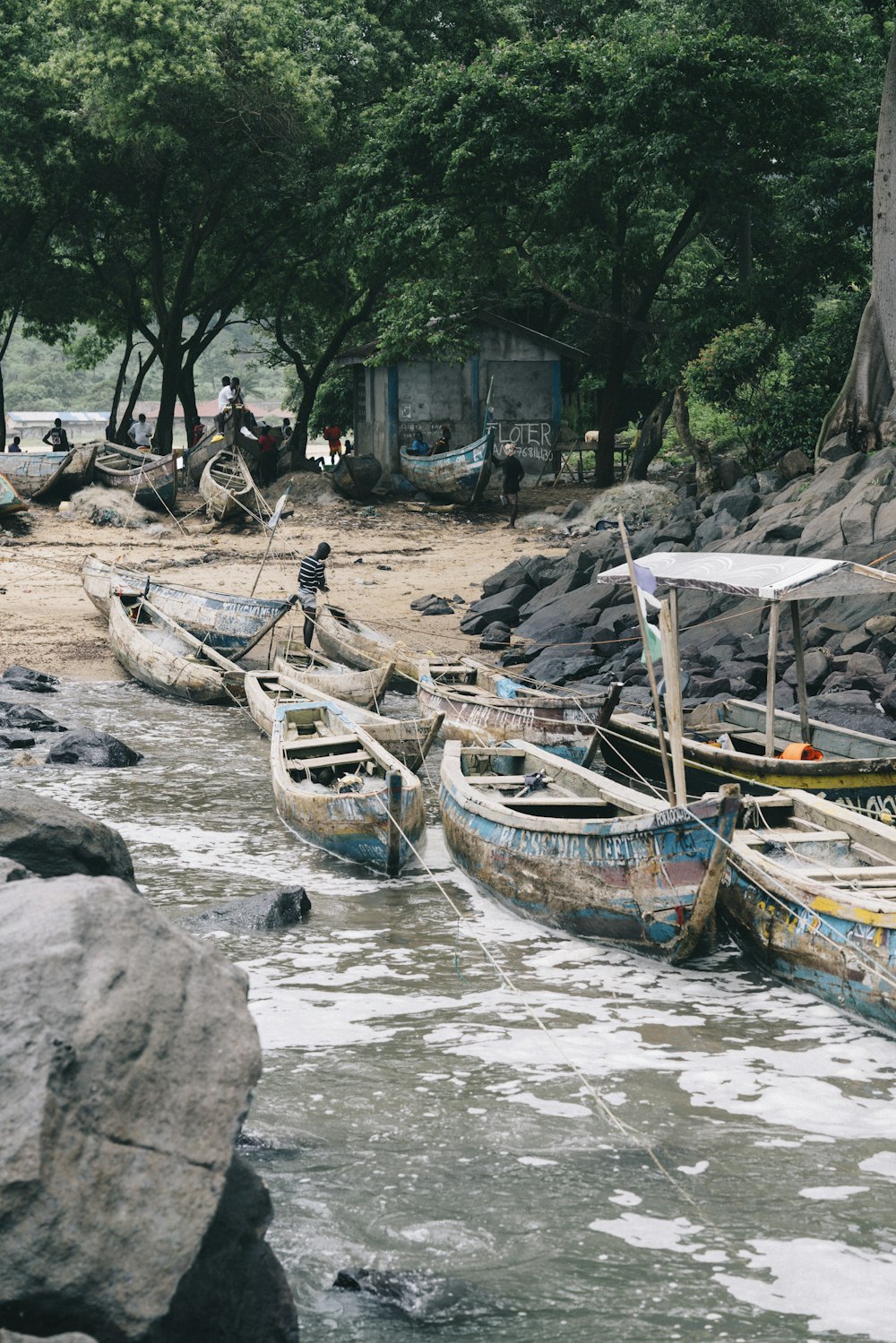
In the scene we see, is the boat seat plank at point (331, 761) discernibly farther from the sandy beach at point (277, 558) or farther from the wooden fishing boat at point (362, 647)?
the sandy beach at point (277, 558)

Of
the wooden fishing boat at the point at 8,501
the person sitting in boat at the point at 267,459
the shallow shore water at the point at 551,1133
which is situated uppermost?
the person sitting in boat at the point at 267,459

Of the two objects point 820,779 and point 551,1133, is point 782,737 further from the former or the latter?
point 551,1133

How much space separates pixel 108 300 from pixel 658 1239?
3522cm

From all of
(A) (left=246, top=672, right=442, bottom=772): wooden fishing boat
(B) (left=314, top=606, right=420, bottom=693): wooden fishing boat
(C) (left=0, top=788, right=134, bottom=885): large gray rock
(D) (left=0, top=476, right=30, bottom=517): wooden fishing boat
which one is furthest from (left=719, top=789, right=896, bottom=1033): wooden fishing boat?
(D) (left=0, top=476, right=30, bottom=517): wooden fishing boat

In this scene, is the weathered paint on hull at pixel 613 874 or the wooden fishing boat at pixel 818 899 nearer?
the wooden fishing boat at pixel 818 899

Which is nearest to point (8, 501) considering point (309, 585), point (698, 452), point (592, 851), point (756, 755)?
point (309, 585)

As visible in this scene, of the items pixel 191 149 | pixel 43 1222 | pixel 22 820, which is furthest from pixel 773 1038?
pixel 191 149

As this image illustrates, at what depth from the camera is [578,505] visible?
28422 mm

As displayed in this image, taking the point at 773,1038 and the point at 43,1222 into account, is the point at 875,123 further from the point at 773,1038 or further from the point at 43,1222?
the point at 43,1222

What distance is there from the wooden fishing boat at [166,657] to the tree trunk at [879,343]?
1036 centimetres

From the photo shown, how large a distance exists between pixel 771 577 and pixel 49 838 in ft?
20.5

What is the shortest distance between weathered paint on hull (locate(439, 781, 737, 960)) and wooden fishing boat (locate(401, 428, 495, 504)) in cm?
2006

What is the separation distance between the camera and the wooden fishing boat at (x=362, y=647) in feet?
57.3

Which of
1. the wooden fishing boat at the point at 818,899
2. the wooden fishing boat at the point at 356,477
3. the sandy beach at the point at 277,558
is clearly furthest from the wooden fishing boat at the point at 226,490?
the wooden fishing boat at the point at 818,899
